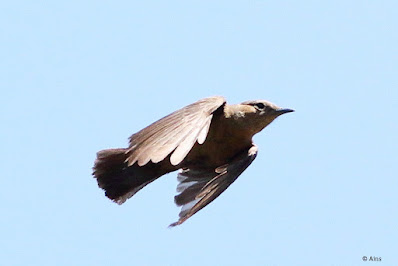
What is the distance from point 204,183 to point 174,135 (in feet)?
5.30

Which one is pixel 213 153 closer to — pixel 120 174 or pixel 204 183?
pixel 204 183

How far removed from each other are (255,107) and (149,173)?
4.35ft

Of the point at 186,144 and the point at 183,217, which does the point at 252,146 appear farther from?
the point at 186,144

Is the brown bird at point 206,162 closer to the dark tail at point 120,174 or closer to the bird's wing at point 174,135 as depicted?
the dark tail at point 120,174

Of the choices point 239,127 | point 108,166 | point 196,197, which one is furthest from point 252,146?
point 108,166

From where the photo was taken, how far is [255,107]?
9781 mm

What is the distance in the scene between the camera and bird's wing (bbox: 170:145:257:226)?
29.5 ft

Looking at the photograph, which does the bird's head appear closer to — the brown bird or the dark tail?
the brown bird

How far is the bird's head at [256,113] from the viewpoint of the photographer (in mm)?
9633

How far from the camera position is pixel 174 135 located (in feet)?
26.7

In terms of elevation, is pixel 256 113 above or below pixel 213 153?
above

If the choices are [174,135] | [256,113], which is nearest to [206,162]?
[256,113]

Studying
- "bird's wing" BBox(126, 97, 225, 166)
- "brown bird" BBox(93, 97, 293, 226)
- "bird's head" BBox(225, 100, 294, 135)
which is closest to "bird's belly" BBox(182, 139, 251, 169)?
"brown bird" BBox(93, 97, 293, 226)

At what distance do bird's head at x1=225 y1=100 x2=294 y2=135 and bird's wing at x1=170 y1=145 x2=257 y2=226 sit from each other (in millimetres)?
238
